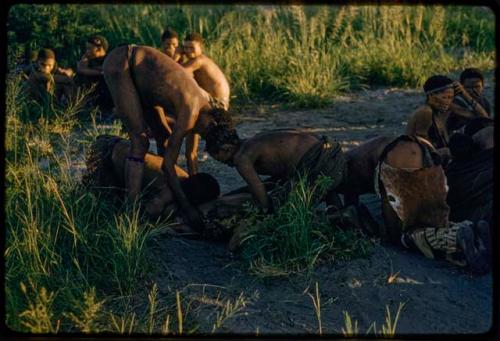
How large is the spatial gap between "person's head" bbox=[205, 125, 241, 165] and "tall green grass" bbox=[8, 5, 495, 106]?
3.39 metres

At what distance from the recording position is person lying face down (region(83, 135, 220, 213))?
18.3ft

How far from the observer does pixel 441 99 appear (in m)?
6.29

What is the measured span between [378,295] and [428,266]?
50cm

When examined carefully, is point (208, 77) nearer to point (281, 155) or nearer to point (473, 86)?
point (281, 155)

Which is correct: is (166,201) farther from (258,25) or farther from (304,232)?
(258,25)

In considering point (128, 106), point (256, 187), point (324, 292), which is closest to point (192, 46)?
point (128, 106)

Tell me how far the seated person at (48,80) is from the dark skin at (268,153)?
3.46 m

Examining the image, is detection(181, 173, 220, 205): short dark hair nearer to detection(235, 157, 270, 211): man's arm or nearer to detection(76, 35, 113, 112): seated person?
detection(235, 157, 270, 211): man's arm

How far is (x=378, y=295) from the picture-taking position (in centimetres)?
463

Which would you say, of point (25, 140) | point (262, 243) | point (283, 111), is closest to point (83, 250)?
point (262, 243)

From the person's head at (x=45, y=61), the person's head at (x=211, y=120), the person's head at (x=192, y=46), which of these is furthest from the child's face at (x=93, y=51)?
the person's head at (x=211, y=120)

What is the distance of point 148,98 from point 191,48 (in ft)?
6.73

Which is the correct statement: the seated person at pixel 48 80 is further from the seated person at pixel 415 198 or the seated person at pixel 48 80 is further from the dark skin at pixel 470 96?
the seated person at pixel 415 198

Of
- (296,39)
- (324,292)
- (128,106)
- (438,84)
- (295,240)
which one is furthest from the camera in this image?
(296,39)
